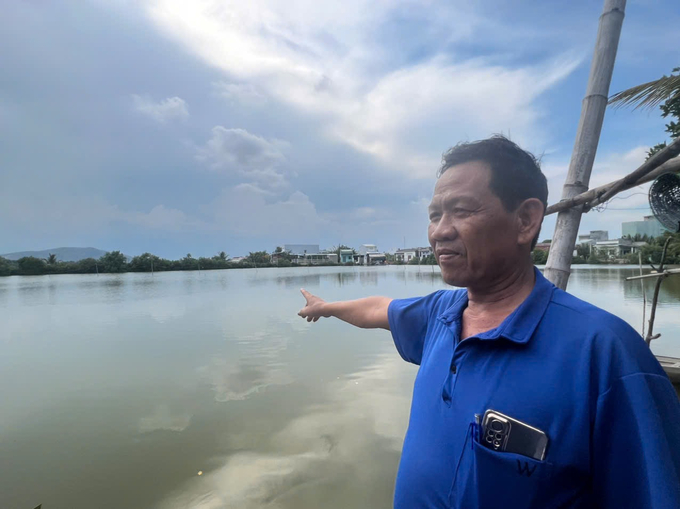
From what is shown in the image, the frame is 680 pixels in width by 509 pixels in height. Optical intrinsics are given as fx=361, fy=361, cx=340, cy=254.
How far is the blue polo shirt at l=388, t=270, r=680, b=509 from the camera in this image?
681 millimetres

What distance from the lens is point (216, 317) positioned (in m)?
13.5

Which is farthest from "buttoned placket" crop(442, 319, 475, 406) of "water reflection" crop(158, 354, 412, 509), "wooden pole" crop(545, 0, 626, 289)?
"water reflection" crop(158, 354, 412, 509)

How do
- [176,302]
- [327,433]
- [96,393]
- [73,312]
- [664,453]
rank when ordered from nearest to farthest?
[664,453] < [327,433] < [96,393] < [73,312] < [176,302]

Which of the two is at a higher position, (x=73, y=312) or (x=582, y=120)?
(x=582, y=120)

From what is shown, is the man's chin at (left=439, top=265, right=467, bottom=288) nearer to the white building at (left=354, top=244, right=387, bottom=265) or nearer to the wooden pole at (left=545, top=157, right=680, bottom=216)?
the wooden pole at (left=545, top=157, right=680, bottom=216)

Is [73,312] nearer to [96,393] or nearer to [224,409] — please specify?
[96,393]

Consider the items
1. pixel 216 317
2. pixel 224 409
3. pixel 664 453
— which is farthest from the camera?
pixel 216 317

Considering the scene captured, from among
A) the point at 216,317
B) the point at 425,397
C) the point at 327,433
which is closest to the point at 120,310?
the point at 216,317

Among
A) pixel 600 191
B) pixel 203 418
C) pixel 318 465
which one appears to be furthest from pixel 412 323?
pixel 203 418

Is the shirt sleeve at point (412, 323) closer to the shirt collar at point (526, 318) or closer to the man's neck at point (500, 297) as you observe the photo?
the man's neck at point (500, 297)

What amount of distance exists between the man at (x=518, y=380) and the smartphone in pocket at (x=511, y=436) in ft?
0.04

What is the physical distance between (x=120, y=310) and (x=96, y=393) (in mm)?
10701

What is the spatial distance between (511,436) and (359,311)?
0.99 m

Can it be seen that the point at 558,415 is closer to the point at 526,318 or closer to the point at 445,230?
the point at 526,318
